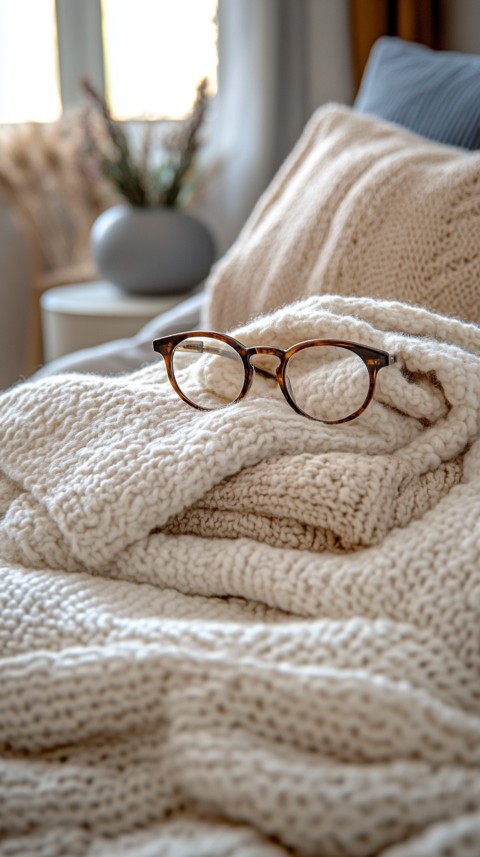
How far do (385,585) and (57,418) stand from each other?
0.27 m

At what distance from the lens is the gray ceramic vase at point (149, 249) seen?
5.30 ft

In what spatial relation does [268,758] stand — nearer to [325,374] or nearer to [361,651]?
[361,651]

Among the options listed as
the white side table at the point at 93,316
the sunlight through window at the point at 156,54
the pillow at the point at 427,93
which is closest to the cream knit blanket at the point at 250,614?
the pillow at the point at 427,93

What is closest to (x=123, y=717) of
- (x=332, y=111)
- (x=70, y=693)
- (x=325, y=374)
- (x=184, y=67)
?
(x=70, y=693)

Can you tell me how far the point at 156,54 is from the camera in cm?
221

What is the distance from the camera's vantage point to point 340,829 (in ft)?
1.08

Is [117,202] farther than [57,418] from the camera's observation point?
Yes

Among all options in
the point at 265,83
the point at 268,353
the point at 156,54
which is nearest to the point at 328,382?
the point at 268,353

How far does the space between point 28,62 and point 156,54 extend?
0.36 meters

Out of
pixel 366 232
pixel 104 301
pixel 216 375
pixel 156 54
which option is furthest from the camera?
pixel 156 54

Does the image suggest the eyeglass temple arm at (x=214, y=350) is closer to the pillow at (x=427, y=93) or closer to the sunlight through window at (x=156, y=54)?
the pillow at (x=427, y=93)

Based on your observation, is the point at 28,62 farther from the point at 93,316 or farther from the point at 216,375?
the point at 216,375

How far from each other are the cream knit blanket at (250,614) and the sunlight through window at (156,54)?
1845 millimetres

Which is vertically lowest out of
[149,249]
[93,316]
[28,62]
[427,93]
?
[93,316]
